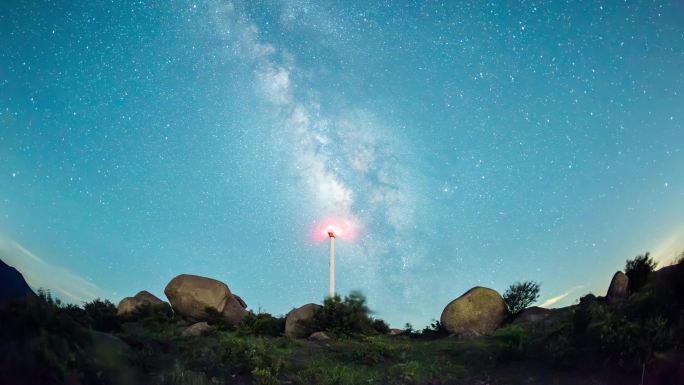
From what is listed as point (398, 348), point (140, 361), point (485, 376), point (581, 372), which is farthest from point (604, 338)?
point (140, 361)

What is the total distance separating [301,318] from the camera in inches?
832

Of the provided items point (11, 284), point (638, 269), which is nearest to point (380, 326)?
point (638, 269)

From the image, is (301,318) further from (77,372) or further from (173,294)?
(77,372)

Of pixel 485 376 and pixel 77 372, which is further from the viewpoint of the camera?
pixel 485 376

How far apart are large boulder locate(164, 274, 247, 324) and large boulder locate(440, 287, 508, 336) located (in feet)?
35.5

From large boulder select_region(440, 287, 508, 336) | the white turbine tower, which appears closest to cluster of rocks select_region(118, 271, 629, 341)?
large boulder select_region(440, 287, 508, 336)

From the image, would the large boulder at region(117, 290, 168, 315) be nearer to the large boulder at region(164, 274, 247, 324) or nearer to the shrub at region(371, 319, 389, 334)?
the large boulder at region(164, 274, 247, 324)

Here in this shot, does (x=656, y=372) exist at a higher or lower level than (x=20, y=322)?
lower

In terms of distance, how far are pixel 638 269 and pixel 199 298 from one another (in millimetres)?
19765

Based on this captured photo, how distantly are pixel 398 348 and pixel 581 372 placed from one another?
268 inches

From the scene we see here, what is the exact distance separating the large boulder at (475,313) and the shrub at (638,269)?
5.60 metres

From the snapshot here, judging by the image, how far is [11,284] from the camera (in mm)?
6695

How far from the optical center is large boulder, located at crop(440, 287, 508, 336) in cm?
1988

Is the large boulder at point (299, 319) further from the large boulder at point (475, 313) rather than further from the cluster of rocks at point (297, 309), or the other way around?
the large boulder at point (475, 313)
